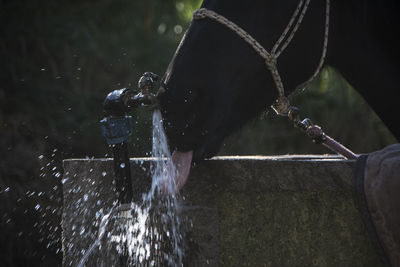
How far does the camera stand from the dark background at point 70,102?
3.58 m

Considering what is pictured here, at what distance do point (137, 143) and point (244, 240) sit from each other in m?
2.60

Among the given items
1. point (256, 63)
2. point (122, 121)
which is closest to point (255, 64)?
point (256, 63)

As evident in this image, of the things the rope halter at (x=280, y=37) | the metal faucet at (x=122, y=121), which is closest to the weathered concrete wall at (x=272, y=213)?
the metal faucet at (x=122, y=121)

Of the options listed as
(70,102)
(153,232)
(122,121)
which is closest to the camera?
(122,121)

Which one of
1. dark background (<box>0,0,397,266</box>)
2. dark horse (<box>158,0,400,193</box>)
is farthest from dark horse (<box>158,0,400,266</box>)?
dark background (<box>0,0,397,266</box>)

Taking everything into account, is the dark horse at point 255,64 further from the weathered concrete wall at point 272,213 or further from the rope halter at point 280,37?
the weathered concrete wall at point 272,213

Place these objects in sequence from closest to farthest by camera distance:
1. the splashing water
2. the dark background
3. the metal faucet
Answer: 1. the metal faucet
2. the splashing water
3. the dark background

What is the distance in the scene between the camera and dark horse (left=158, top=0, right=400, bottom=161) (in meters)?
1.40

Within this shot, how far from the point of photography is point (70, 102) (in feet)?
14.3

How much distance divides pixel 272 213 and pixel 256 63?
1.72 ft

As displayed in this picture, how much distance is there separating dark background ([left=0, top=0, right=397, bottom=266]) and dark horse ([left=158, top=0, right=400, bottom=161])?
Answer: 5.94 ft

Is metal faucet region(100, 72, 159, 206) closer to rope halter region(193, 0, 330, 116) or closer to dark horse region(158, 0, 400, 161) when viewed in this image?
dark horse region(158, 0, 400, 161)

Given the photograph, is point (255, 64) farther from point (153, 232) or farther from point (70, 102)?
point (70, 102)

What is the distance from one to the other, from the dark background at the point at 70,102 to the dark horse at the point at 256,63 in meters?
1.81
